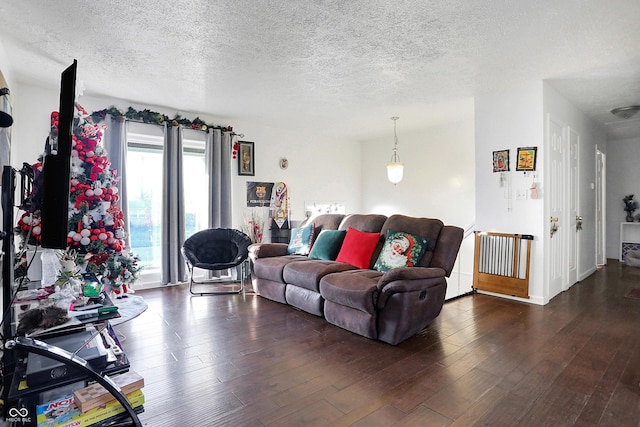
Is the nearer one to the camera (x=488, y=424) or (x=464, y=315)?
(x=488, y=424)

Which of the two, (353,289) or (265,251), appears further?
(265,251)

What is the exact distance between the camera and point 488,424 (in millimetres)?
1748

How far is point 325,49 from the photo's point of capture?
299 cm

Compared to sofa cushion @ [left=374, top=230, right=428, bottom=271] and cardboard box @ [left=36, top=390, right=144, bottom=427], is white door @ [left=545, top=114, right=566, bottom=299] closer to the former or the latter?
sofa cushion @ [left=374, top=230, right=428, bottom=271]

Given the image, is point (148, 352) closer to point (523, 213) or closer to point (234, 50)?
point (234, 50)

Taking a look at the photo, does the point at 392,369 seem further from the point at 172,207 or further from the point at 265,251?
the point at 172,207

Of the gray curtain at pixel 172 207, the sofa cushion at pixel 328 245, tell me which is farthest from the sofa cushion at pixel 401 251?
the gray curtain at pixel 172 207

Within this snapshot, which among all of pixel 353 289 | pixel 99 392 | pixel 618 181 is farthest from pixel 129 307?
pixel 618 181

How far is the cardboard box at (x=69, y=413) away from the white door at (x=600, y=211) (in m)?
7.42

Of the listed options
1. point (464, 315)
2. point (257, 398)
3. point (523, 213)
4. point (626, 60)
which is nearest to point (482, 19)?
point (626, 60)

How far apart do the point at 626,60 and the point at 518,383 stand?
3138 millimetres

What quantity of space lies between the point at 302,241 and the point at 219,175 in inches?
70.6

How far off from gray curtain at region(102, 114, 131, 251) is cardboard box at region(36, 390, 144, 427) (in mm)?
3362

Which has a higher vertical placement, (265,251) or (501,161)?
(501,161)
